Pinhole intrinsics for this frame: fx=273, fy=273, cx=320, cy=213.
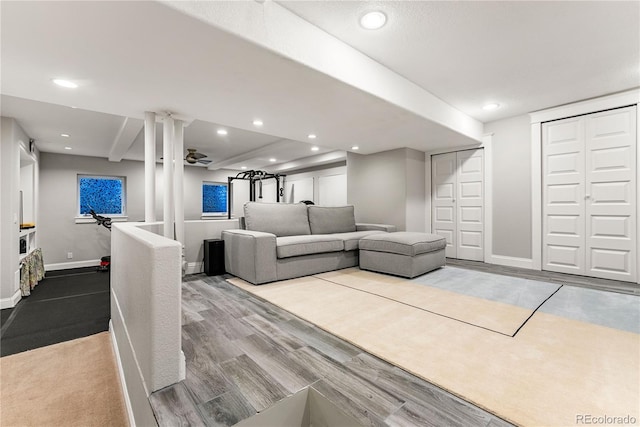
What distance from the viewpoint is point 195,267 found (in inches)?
156

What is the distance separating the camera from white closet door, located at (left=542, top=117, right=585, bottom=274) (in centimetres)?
378

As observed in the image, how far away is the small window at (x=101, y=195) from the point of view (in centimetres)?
620

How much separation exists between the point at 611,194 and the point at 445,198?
7.09 ft

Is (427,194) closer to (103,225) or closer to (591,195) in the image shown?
(591,195)

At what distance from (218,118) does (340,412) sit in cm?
339

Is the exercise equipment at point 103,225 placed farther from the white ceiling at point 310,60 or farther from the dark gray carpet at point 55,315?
the white ceiling at point 310,60

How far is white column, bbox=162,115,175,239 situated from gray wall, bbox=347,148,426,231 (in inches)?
145

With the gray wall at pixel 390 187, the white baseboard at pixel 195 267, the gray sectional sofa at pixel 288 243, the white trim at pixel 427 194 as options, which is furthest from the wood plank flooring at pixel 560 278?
the white baseboard at pixel 195 267

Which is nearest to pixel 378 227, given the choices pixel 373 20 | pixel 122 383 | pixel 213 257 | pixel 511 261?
pixel 511 261

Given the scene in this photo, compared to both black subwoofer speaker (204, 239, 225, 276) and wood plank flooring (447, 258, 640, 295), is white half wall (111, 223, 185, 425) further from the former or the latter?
wood plank flooring (447, 258, 640, 295)

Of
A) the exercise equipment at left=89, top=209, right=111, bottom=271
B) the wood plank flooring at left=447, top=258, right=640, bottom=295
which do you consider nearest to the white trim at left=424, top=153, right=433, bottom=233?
the wood plank flooring at left=447, top=258, right=640, bottom=295

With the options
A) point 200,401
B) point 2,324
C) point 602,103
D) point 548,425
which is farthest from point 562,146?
point 2,324

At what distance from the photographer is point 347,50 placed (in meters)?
2.49

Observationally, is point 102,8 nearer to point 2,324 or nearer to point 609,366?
point 2,324
